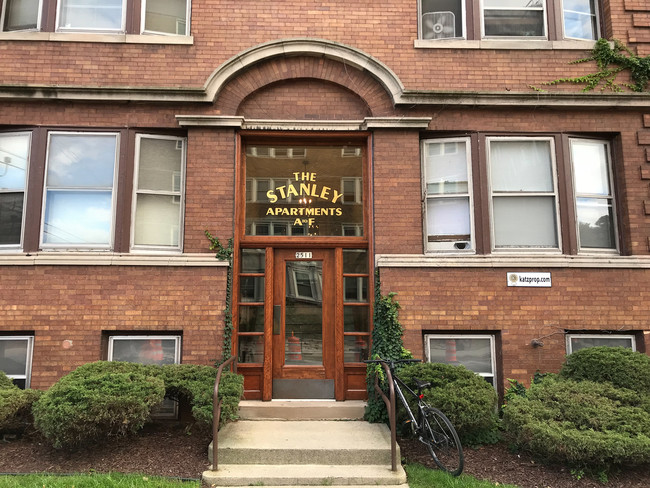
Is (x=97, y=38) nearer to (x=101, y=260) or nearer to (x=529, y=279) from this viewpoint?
(x=101, y=260)

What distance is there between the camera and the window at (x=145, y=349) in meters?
7.24

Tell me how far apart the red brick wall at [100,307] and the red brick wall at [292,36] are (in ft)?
9.33

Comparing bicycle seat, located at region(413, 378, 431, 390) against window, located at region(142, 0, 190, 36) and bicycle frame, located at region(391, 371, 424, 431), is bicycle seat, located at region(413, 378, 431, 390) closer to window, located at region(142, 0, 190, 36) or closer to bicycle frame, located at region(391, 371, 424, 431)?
bicycle frame, located at region(391, 371, 424, 431)

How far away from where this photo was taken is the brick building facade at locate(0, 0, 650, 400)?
7215mm

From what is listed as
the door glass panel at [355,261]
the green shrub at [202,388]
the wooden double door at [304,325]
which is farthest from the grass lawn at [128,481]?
the door glass panel at [355,261]

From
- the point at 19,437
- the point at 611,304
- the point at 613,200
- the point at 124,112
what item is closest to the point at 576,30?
the point at 613,200

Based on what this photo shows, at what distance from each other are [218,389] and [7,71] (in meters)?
5.73

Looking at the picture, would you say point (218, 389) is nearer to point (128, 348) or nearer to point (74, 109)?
point (128, 348)

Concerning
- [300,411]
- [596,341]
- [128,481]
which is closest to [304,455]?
[300,411]

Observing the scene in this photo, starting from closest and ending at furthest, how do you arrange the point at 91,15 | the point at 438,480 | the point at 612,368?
the point at 438,480 < the point at 612,368 < the point at 91,15

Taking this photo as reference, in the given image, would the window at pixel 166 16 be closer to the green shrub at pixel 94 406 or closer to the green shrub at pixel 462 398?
the green shrub at pixel 94 406

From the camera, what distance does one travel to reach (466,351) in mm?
7398

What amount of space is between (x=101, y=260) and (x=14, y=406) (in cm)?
212

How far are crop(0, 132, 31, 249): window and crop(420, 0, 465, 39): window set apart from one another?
20.6 feet
